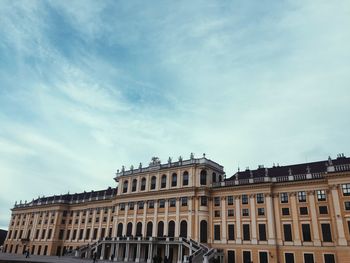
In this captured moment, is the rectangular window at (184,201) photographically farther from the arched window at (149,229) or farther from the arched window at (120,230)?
the arched window at (120,230)

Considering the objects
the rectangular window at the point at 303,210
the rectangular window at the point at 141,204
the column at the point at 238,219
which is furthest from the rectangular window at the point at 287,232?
the rectangular window at the point at 141,204

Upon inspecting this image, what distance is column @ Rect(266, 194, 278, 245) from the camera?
147 ft

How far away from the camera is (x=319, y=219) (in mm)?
42344

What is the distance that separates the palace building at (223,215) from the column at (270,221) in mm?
137

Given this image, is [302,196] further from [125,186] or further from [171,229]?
[125,186]

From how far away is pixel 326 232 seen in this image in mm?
41406

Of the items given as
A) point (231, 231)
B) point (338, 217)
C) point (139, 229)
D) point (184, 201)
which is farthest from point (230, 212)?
point (139, 229)

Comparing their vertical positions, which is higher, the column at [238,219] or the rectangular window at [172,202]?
the rectangular window at [172,202]

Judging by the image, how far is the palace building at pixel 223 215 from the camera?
4175cm

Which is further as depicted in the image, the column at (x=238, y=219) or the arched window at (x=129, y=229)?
the arched window at (x=129, y=229)

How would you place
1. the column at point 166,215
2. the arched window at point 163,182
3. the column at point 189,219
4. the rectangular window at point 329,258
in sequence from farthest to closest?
the arched window at point 163,182
the column at point 166,215
the column at point 189,219
the rectangular window at point 329,258

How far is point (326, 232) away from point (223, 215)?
1532 centimetres

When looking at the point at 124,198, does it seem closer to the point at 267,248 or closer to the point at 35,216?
the point at 267,248

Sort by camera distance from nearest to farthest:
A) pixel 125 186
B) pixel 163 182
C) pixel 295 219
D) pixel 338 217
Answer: pixel 338 217, pixel 295 219, pixel 163 182, pixel 125 186
